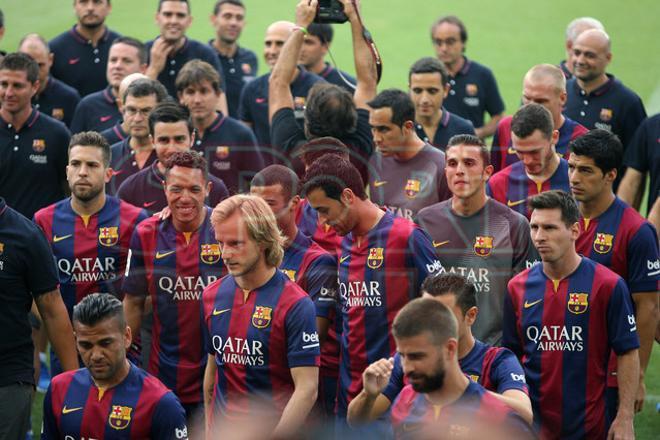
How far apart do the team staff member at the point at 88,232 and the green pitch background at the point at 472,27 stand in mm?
8922

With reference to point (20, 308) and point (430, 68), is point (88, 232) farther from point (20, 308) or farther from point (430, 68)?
point (430, 68)

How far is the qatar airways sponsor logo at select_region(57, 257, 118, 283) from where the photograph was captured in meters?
6.66

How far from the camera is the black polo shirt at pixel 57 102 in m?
9.70

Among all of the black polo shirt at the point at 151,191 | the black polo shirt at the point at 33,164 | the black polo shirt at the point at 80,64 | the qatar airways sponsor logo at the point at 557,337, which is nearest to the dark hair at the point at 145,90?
the black polo shirt at the point at 33,164

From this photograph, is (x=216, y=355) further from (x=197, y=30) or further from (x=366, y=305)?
(x=197, y=30)

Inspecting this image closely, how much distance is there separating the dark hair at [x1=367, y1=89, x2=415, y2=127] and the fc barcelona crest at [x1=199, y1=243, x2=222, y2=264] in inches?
55.8

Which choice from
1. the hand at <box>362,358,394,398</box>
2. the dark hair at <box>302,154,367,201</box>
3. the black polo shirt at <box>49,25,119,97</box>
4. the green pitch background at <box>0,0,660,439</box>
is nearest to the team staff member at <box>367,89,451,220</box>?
the dark hair at <box>302,154,367,201</box>

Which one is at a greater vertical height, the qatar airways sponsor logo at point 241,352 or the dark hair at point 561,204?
the dark hair at point 561,204

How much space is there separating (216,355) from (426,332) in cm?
148

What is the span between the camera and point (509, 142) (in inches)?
311

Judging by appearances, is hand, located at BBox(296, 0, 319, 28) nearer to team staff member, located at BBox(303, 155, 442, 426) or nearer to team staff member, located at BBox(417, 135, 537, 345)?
team staff member, located at BBox(417, 135, 537, 345)

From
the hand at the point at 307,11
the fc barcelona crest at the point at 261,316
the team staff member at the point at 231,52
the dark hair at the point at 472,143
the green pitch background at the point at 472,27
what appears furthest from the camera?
the green pitch background at the point at 472,27

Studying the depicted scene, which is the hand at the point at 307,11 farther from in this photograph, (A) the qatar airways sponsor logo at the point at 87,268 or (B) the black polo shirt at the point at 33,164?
(B) the black polo shirt at the point at 33,164

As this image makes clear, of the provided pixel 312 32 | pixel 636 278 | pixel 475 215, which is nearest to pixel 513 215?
pixel 475 215
